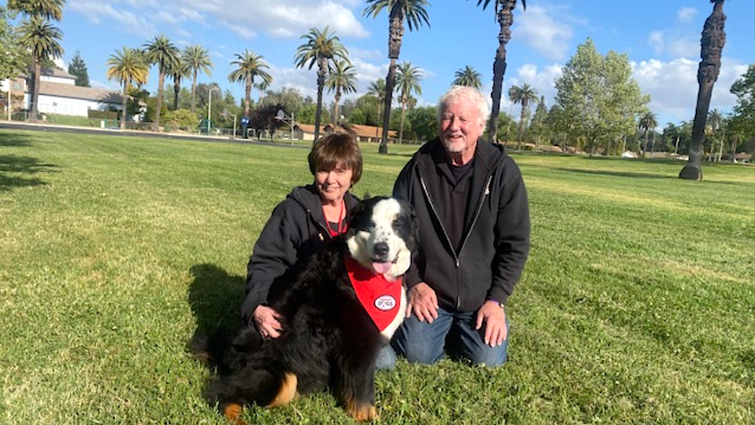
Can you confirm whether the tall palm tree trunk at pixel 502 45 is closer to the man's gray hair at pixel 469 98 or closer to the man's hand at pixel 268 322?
the man's gray hair at pixel 469 98

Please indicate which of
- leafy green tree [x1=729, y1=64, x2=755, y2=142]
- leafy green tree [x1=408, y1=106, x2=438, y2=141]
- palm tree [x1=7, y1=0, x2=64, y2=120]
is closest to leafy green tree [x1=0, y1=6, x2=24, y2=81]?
leafy green tree [x1=729, y1=64, x2=755, y2=142]

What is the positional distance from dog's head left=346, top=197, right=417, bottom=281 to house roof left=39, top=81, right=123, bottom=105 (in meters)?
99.8

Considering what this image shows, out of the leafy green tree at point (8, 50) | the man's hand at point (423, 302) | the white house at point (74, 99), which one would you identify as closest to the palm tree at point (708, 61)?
the man's hand at point (423, 302)

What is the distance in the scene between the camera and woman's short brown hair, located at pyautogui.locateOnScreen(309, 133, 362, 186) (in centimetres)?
327

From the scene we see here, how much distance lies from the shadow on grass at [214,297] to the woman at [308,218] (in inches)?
29.8

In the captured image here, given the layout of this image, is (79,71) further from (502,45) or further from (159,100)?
(502,45)

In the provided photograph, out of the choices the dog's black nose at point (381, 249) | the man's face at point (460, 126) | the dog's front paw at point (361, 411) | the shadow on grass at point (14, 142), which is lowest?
the dog's front paw at point (361, 411)

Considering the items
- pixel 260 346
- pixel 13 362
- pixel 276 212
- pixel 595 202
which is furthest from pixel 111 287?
pixel 595 202

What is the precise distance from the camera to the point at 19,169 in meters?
12.6

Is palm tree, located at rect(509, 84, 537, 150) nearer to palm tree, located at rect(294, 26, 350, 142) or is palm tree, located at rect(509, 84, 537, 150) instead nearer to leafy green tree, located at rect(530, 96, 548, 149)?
leafy green tree, located at rect(530, 96, 548, 149)

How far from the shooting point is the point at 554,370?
359 cm

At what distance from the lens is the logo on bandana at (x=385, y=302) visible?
9.30 feet

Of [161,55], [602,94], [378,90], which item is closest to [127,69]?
[161,55]

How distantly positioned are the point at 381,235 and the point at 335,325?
0.61 metres
